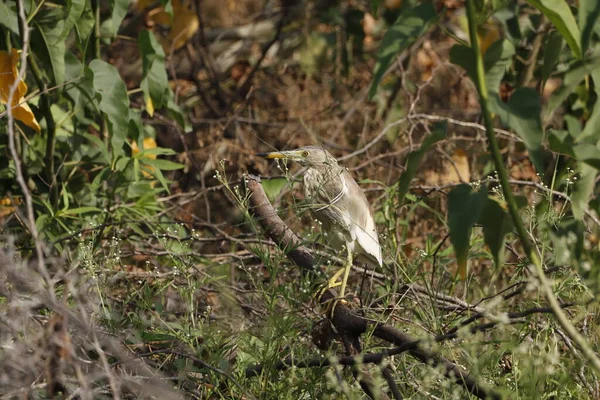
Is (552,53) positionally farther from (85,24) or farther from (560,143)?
(85,24)

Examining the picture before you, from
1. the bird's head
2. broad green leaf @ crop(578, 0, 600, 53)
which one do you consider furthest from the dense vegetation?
→ the bird's head

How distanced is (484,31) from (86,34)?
118 inches

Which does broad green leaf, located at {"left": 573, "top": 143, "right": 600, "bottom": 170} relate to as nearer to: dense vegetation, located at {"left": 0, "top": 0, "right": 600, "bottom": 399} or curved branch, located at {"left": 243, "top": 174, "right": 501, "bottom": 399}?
dense vegetation, located at {"left": 0, "top": 0, "right": 600, "bottom": 399}

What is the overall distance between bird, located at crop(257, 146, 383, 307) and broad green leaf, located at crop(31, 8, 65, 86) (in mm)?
1024

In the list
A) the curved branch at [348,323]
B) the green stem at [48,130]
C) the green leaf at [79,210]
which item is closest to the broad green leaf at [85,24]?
the green stem at [48,130]

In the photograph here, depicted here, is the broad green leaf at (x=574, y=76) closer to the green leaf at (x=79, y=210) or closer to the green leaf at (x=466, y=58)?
the green leaf at (x=466, y=58)

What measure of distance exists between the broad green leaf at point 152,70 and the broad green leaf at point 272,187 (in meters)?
0.75

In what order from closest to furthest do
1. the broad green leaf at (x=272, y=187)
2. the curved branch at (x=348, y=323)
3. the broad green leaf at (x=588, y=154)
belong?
1. the broad green leaf at (x=588, y=154)
2. the curved branch at (x=348, y=323)
3. the broad green leaf at (x=272, y=187)

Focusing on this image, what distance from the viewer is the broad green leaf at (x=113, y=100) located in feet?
13.2

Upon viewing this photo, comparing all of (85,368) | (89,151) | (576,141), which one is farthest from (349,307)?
(89,151)

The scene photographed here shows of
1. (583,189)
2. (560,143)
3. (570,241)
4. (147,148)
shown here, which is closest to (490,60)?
(560,143)

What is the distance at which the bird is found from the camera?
159 inches

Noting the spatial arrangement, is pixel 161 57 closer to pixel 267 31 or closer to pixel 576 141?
pixel 576 141

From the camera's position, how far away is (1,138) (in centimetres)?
425
